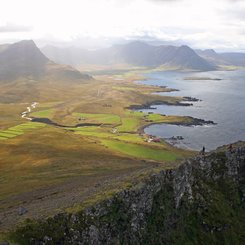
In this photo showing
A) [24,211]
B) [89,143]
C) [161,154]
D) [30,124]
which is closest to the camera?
[24,211]

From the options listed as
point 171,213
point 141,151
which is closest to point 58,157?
point 141,151

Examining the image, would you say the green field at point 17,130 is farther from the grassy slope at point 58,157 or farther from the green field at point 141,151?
the green field at point 141,151

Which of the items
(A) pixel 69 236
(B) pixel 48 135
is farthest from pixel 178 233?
(B) pixel 48 135

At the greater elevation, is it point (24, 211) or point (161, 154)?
point (24, 211)

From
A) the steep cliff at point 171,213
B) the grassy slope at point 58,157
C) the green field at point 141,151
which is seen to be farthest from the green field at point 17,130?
the steep cliff at point 171,213

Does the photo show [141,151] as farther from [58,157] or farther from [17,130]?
[17,130]

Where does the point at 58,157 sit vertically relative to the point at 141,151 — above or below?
above

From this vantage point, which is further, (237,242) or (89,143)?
(89,143)

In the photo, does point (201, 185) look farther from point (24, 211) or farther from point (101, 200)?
point (24, 211)
